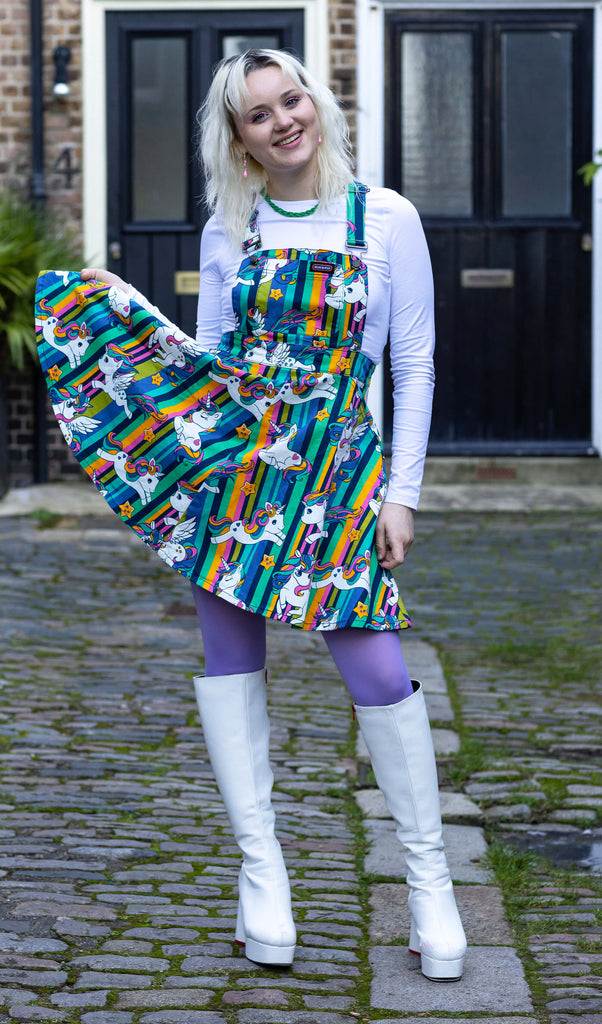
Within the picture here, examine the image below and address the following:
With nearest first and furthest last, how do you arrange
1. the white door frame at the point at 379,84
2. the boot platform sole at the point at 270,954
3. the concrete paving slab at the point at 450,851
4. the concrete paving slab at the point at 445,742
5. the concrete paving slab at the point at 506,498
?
1. the boot platform sole at the point at 270,954
2. the concrete paving slab at the point at 450,851
3. the concrete paving slab at the point at 445,742
4. the concrete paving slab at the point at 506,498
5. the white door frame at the point at 379,84

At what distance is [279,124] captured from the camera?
2676mm

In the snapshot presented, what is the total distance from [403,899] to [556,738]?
1.44 m

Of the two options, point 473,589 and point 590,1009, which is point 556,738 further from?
point 473,589

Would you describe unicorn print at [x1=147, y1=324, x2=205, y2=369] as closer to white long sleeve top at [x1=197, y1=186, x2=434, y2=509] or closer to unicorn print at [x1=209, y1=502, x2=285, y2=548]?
white long sleeve top at [x1=197, y1=186, x2=434, y2=509]

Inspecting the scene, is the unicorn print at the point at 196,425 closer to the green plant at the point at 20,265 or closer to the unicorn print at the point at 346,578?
the unicorn print at the point at 346,578

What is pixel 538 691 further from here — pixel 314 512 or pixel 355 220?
pixel 355 220

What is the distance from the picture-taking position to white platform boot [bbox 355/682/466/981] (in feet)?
8.77

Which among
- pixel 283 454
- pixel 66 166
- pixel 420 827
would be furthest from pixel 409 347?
pixel 66 166

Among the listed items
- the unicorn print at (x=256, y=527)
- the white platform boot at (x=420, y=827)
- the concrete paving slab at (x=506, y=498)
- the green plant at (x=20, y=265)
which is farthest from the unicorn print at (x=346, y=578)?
the concrete paving slab at (x=506, y=498)

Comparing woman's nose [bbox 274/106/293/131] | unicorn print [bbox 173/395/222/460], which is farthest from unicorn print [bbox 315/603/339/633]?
woman's nose [bbox 274/106/293/131]

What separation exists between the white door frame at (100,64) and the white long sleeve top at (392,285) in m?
6.83

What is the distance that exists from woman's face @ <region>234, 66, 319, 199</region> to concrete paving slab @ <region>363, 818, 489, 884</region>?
1.60 metres

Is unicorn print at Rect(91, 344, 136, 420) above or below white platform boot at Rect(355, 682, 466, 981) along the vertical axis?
above

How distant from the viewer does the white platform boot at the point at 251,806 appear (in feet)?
9.00
